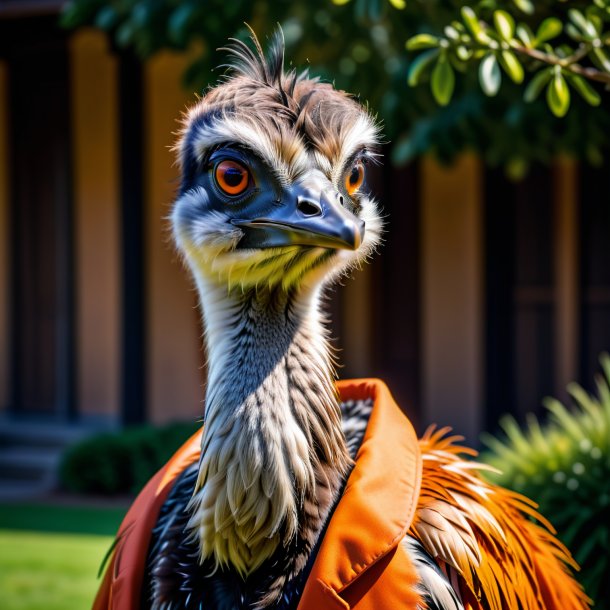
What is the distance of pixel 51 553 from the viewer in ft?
21.9

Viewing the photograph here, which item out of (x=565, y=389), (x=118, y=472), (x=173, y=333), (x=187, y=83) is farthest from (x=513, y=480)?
(x=173, y=333)

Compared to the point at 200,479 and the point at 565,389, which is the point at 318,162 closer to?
the point at 200,479

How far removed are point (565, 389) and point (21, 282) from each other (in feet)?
19.5


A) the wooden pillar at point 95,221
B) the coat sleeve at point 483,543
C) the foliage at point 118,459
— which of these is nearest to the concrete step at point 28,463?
the foliage at point 118,459

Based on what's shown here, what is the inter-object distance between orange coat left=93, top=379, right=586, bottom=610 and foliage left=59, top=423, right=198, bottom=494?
19.7ft

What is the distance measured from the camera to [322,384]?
229 cm

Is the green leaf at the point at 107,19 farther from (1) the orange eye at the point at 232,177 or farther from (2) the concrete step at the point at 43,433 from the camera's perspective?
(2) the concrete step at the point at 43,433

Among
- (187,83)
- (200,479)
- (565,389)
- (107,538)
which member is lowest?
(107,538)

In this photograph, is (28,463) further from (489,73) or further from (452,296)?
(489,73)

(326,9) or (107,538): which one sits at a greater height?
(326,9)

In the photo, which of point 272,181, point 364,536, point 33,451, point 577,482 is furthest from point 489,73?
point 33,451

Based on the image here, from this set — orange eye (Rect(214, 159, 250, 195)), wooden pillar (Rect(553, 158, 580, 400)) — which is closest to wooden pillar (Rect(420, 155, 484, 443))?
wooden pillar (Rect(553, 158, 580, 400))

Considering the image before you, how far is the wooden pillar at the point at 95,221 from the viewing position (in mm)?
11016

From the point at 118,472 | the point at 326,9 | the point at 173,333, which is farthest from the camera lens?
the point at 173,333
